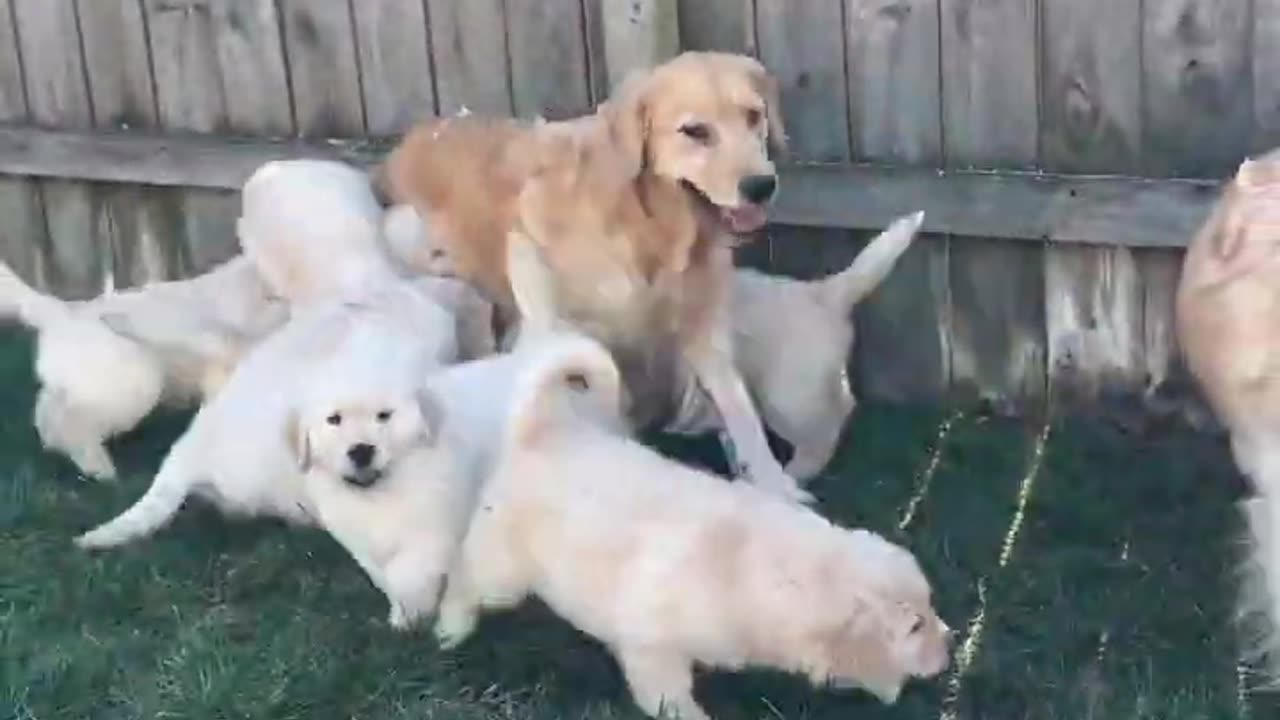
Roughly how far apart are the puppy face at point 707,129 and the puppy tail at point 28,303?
1517 millimetres

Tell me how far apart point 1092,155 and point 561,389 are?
1.59 metres

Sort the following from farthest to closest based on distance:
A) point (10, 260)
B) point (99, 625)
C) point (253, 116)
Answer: point (10, 260)
point (253, 116)
point (99, 625)

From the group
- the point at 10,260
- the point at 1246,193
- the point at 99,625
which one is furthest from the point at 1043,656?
the point at 10,260

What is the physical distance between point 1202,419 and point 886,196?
3.09ft

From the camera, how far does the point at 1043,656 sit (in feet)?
12.3

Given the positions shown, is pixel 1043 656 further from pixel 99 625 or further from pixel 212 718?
pixel 99 625

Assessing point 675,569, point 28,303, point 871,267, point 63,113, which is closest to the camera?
point 675,569

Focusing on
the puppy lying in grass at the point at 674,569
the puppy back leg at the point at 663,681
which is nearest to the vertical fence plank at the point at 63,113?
the puppy lying in grass at the point at 674,569

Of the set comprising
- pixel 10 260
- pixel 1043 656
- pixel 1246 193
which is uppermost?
pixel 1246 193

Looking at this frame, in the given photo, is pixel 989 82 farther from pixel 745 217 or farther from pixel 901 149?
pixel 745 217

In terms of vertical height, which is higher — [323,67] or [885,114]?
[323,67]

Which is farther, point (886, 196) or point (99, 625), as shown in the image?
point (886, 196)

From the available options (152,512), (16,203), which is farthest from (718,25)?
(16,203)

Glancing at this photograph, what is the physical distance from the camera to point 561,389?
12.7 ft
